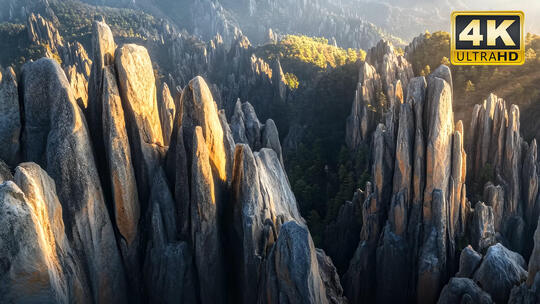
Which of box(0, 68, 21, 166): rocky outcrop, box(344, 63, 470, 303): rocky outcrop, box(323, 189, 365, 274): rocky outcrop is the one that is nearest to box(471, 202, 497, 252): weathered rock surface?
box(344, 63, 470, 303): rocky outcrop

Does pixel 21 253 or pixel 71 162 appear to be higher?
pixel 71 162

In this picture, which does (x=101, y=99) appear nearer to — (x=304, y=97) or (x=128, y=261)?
(x=128, y=261)

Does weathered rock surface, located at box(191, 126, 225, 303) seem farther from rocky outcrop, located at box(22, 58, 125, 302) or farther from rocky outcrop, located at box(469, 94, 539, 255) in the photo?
rocky outcrop, located at box(469, 94, 539, 255)

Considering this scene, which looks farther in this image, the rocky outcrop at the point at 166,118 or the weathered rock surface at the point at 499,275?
the rocky outcrop at the point at 166,118

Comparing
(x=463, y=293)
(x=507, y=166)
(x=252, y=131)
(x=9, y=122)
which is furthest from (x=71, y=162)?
(x=507, y=166)

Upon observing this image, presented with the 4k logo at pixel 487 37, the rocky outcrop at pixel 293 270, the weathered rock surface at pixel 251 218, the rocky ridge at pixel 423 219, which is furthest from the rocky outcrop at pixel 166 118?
the 4k logo at pixel 487 37

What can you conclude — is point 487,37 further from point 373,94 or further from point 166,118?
point 373,94

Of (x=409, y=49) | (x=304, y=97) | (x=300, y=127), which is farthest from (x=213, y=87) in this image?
(x=409, y=49)

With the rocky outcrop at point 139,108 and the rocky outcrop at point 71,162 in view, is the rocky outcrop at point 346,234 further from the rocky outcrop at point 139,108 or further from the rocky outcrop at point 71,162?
the rocky outcrop at point 71,162

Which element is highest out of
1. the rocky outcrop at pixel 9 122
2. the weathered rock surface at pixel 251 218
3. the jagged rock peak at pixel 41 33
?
the jagged rock peak at pixel 41 33
